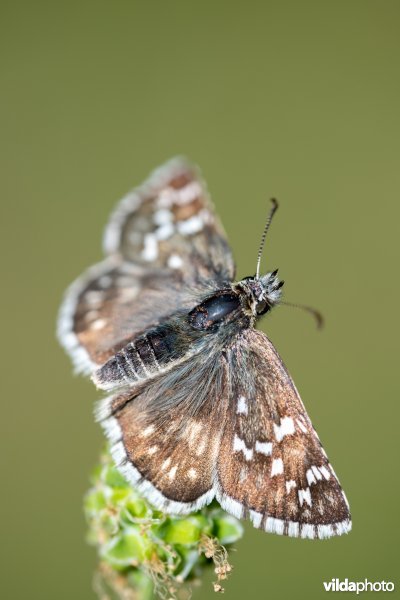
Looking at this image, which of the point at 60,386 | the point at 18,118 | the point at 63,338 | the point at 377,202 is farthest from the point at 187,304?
the point at 18,118

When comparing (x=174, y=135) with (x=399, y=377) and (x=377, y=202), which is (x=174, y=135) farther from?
(x=399, y=377)

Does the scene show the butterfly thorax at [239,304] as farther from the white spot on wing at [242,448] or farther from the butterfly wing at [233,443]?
the white spot on wing at [242,448]

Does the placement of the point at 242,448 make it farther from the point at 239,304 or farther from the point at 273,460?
the point at 239,304

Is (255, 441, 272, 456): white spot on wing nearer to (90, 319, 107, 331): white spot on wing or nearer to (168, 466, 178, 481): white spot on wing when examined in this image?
(168, 466, 178, 481): white spot on wing

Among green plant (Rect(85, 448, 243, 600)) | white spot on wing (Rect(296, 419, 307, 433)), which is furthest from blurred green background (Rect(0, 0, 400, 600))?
white spot on wing (Rect(296, 419, 307, 433))

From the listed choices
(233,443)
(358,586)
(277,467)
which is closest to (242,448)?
(233,443)

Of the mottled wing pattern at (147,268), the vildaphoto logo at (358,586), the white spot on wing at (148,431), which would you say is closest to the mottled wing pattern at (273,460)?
the white spot on wing at (148,431)
